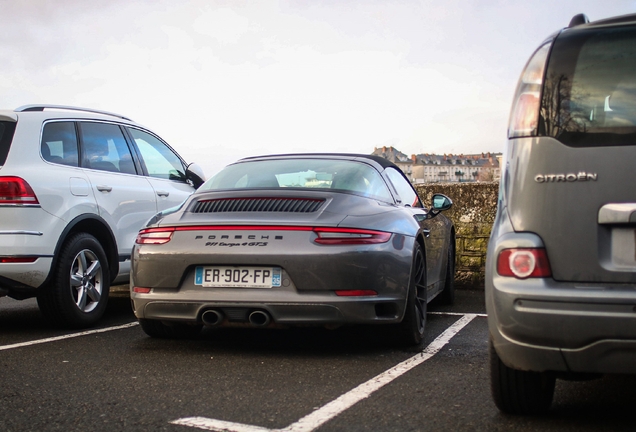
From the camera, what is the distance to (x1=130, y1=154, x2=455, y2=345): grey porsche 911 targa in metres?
4.71

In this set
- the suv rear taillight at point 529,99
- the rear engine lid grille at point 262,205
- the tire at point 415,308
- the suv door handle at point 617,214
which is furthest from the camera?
the tire at point 415,308

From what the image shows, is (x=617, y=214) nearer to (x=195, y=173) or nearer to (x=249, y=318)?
(x=249, y=318)

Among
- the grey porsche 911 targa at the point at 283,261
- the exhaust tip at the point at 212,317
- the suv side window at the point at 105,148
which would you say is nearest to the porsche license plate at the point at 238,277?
the grey porsche 911 targa at the point at 283,261

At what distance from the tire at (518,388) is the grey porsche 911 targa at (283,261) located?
136cm

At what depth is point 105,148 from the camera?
280 inches

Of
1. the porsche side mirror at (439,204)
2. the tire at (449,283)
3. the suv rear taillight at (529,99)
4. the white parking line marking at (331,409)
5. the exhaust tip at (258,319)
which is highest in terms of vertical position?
the suv rear taillight at (529,99)

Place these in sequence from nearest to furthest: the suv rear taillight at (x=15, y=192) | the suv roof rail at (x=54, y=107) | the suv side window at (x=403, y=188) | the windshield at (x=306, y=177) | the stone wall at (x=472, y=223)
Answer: the windshield at (x=306, y=177) → the suv rear taillight at (x=15, y=192) → the suv side window at (x=403, y=188) → the suv roof rail at (x=54, y=107) → the stone wall at (x=472, y=223)

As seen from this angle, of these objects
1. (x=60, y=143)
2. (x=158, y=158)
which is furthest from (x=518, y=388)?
(x=158, y=158)

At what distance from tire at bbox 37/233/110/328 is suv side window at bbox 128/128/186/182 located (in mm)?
1387

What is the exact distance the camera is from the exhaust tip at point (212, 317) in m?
4.86

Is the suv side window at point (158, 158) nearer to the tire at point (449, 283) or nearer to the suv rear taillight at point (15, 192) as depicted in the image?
the suv rear taillight at point (15, 192)

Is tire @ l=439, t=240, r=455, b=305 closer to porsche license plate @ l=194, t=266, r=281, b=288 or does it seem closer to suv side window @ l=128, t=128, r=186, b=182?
suv side window @ l=128, t=128, r=186, b=182

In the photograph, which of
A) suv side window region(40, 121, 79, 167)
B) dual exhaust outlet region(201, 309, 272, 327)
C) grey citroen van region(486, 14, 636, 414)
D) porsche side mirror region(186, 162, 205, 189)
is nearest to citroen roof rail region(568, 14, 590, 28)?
grey citroen van region(486, 14, 636, 414)

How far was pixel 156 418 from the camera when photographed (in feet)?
11.6
